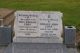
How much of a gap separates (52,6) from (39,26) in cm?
1062

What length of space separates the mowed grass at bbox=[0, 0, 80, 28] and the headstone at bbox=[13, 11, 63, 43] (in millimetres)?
6054

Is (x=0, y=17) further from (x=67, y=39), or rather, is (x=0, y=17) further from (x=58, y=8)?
(x=58, y=8)

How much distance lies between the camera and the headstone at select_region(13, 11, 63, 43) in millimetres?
15062

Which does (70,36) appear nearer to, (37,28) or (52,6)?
(37,28)

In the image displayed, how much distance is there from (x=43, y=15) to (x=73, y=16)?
7671mm

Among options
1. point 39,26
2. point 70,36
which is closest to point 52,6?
point 70,36

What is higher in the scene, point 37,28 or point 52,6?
point 52,6

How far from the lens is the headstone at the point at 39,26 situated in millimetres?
15062

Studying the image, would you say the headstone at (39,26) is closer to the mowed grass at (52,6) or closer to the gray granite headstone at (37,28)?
the gray granite headstone at (37,28)

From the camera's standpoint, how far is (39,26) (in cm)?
1509

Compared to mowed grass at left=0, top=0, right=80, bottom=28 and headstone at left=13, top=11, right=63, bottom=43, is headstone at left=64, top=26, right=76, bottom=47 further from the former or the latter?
mowed grass at left=0, top=0, right=80, bottom=28

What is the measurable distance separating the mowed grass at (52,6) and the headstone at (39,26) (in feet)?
19.9

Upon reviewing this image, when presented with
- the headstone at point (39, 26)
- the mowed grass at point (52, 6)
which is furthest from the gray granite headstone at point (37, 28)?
the mowed grass at point (52, 6)

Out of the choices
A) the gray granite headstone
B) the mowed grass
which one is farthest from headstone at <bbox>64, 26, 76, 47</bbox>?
the mowed grass
